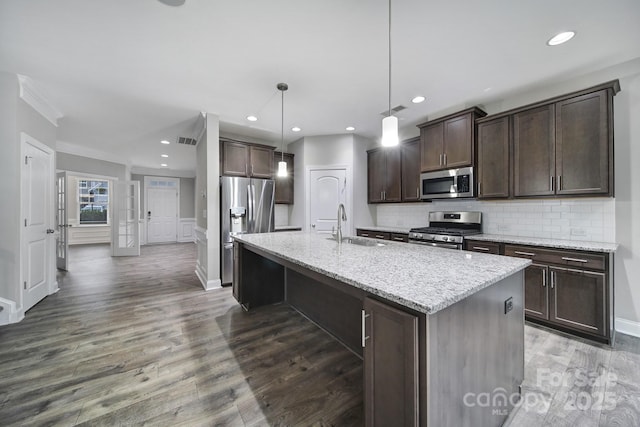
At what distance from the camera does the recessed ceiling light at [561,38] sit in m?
2.03

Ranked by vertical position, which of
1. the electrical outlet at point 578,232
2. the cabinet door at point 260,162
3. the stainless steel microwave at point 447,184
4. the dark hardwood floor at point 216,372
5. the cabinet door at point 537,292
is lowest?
the dark hardwood floor at point 216,372

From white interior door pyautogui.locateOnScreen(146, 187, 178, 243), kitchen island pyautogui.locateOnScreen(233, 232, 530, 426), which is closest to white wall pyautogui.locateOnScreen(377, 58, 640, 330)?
kitchen island pyautogui.locateOnScreen(233, 232, 530, 426)

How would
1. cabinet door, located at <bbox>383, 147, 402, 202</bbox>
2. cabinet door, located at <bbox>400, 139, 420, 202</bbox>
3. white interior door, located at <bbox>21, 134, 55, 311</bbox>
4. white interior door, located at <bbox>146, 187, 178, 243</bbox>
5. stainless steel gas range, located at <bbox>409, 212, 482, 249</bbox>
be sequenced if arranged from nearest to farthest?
white interior door, located at <bbox>21, 134, 55, 311</bbox> → stainless steel gas range, located at <bbox>409, 212, 482, 249</bbox> → cabinet door, located at <bbox>400, 139, 420, 202</bbox> → cabinet door, located at <bbox>383, 147, 402, 202</bbox> → white interior door, located at <bbox>146, 187, 178, 243</bbox>

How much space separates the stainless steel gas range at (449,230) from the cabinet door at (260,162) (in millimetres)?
2747

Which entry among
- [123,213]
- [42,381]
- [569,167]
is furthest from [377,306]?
[123,213]

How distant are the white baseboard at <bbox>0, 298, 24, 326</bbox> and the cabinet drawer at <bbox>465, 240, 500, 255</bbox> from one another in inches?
202

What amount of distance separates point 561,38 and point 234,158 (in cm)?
415

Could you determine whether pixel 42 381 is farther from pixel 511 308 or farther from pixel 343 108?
pixel 343 108

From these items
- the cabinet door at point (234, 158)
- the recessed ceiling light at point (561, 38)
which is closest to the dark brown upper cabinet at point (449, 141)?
the recessed ceiling light at point (561, 38)

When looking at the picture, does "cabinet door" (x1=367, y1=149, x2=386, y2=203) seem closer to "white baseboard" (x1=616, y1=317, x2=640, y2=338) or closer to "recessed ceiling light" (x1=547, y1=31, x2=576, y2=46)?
"recessed ceiling light" (x1=547, y1=31, x2=576, y2=46)

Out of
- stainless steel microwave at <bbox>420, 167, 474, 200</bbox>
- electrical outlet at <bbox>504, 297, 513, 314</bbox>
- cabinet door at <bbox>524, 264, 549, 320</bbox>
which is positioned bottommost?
cabinet door at <bbox>524, 264, 549, 320</bbox>

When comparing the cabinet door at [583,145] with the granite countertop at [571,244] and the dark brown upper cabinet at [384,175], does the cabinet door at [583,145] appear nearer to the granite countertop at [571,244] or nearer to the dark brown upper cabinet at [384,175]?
the granite countertop at [571,244]

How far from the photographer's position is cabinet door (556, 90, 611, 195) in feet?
7.68

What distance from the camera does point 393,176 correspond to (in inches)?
175
